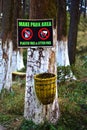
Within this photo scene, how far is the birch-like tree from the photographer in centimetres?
674

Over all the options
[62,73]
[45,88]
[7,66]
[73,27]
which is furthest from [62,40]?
[45,88]

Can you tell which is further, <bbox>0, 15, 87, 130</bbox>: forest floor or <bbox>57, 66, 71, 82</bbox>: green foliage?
<bbox>57, 66, 71, 82</bbox>: green foliage

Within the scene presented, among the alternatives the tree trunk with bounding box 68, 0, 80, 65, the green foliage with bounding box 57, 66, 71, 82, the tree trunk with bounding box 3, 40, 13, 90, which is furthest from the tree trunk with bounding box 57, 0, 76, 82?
the tree trunk with bounding box 3, 40, 13, 90

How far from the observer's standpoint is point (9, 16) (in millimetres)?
10633

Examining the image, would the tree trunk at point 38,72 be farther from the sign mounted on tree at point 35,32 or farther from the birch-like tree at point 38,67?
the sign mounted on tree at point 35,32

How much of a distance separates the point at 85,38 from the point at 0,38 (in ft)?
76.8

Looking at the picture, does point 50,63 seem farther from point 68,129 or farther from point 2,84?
point 2,84

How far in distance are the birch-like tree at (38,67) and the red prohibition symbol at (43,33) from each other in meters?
0.21

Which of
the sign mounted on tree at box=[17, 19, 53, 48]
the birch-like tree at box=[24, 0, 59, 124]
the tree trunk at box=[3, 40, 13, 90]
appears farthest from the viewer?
the tree trunk at box=[3, 40, 13, 90]

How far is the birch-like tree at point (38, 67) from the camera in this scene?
6738 mm

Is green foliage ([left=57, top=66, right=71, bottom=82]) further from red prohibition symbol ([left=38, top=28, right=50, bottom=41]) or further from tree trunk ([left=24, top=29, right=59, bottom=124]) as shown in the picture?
red prohibition symbol ([left=38, top=28, right=50, bottom=41])

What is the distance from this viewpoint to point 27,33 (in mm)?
6633

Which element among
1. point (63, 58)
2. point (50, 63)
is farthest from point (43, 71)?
point (63, 58)

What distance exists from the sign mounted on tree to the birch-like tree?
0.14 m
